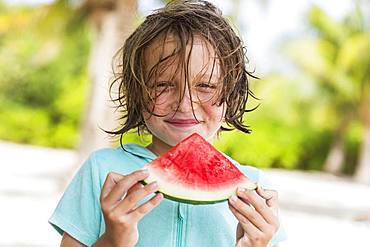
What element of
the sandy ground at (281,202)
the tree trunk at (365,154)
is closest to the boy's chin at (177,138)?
the sandy ground at (281,202)

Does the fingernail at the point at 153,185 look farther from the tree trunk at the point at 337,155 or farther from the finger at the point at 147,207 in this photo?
the tree trunk at the point at 337,155

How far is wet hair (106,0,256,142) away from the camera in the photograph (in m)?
1.57

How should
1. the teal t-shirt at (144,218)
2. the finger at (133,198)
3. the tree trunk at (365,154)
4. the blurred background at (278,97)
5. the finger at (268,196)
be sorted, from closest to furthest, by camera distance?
the finger at (133,198), the finger at (268,196), the teal t-shirt at (144,218), the blurred background at (278,97), the tree trunk at (365,154)

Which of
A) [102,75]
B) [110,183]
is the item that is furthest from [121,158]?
[102,75]

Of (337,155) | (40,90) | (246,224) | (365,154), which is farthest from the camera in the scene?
(40,90)

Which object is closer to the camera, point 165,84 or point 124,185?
point 124,185

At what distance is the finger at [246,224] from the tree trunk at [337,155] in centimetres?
A: 2137

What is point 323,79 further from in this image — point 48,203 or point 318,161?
point 48,203

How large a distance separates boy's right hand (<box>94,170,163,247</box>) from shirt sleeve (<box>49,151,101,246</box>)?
0.51 feet

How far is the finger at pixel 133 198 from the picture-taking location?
1.31m

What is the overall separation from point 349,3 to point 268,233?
67.5 ft

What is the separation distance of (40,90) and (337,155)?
9514mm

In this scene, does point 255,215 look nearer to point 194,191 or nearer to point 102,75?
point 194,191

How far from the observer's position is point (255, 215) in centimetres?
141
